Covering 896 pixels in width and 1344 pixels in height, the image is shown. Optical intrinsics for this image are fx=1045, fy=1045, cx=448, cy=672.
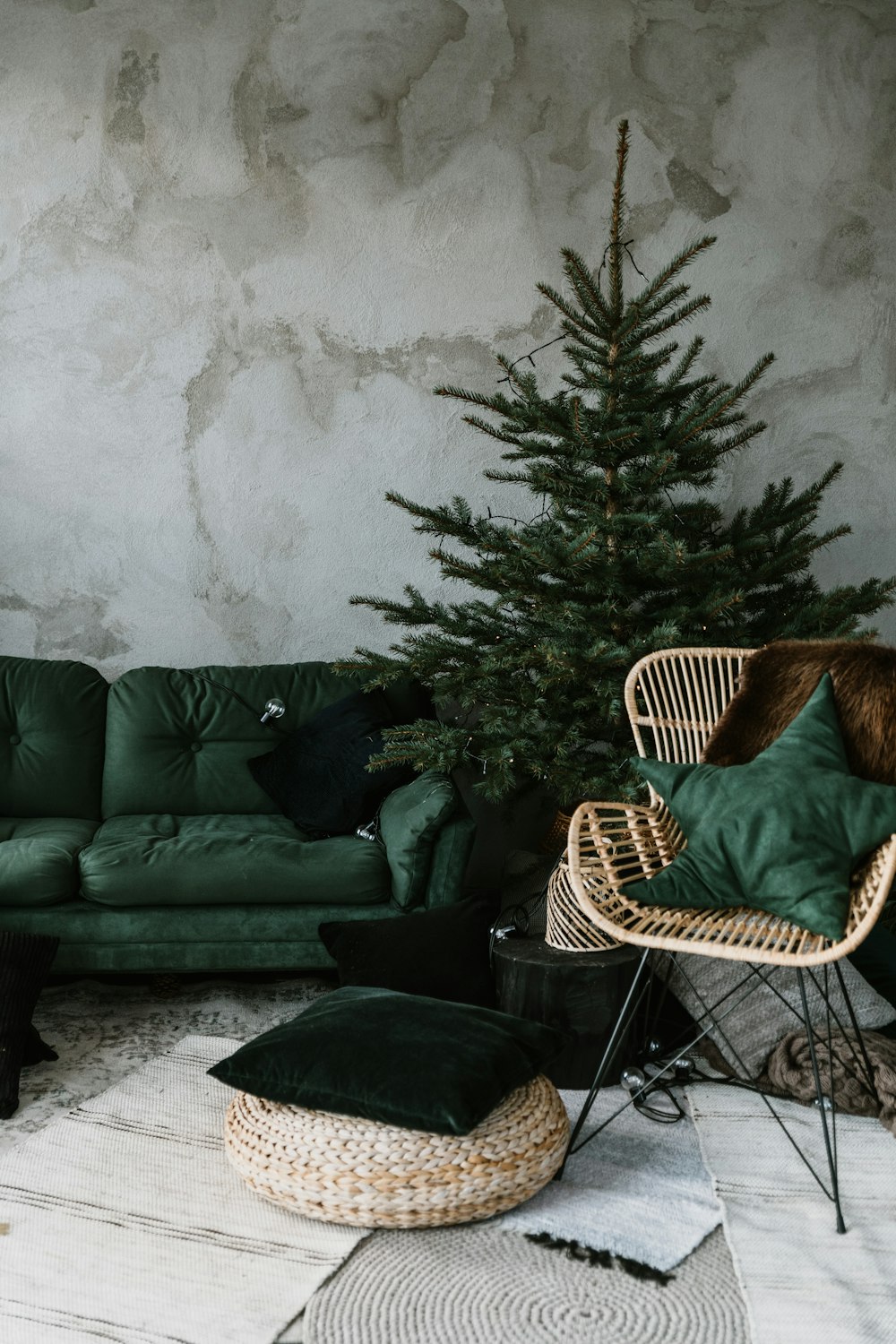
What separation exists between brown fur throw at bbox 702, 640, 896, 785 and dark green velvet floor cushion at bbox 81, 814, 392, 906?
920mm

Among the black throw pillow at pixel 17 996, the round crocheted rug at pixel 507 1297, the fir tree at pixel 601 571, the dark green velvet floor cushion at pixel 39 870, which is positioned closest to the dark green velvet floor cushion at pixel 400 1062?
the round crocheted rug at pixel 507 1297

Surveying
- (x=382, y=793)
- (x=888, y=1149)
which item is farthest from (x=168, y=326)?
(x=888, y=1149)

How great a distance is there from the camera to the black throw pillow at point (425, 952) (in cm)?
232

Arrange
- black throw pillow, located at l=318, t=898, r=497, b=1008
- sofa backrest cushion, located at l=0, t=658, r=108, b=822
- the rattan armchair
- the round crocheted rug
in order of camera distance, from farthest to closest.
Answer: sofa backrest cushion, located at l=0, t=658, r=108, b=822
black throw pillow, located at l=318, t=898, r=497, b=1008
the rattan armchair
the round crocheted rug

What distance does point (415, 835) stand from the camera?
2.50 m

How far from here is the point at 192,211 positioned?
11.2ft

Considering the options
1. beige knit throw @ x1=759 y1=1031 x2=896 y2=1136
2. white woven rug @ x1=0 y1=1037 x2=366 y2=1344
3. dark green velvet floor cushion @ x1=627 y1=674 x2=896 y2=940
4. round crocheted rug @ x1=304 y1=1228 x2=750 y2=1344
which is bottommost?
white woven rug @ x1=0 y1=1037 x2=366 y2=1344

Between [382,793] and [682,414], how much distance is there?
1232mm

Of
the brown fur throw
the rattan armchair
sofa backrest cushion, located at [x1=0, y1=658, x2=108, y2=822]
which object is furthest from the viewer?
sofa backrest cushion, located at [x1=0, y1=658, x2=108, y2=822]

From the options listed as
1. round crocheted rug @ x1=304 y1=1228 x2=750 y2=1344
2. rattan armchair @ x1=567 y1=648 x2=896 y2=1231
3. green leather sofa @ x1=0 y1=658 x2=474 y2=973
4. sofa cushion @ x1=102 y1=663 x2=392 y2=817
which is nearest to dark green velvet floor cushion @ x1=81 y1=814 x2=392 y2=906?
green leather sofa @ x1=0 y1=658 x2=474 y2=973

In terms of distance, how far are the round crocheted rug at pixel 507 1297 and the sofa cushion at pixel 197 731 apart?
1617 mm

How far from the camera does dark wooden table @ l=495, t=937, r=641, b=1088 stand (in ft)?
7.19

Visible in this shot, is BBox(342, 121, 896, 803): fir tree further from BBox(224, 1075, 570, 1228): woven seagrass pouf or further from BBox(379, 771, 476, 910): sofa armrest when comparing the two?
BBox(224, 1075, 570, 1228): woven seagrass pouf

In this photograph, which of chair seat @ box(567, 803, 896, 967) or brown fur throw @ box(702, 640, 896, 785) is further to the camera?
brown fur throw @ box(702, 640, 896, 785)
